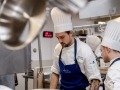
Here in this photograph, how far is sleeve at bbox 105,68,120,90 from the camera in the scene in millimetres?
1210

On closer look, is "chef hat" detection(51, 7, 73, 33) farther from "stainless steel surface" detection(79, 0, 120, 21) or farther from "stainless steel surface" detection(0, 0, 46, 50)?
"stainless steel surface" detection(0, 0, 46, 50)

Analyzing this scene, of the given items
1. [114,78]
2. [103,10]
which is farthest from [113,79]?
[103,10]

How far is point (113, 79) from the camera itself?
1.24 meters

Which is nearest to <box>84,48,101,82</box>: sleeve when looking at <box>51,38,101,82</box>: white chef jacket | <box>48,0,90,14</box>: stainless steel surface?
<box>51,38,101,82</box>: white chef jacket

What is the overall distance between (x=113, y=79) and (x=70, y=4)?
0.79 metres

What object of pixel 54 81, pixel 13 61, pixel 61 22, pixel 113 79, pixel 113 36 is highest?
pixel 61 22

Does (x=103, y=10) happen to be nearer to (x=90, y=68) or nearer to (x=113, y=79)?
(x=90, y=68)

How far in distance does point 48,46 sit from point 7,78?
3041 millimetres

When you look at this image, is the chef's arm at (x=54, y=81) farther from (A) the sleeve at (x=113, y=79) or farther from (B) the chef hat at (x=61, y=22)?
(A) the sleeve at (x=113, y=79)

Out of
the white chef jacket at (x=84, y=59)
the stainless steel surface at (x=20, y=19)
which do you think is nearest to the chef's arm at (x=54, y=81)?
the white chef jacket at (x=84, y=59)

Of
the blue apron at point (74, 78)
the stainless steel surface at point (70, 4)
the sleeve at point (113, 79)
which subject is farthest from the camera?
the blue apron at point (74, 78)

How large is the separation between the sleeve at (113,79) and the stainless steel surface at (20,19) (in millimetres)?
784

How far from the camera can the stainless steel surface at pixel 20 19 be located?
593mm

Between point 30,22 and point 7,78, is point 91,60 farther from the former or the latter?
point 30,22
